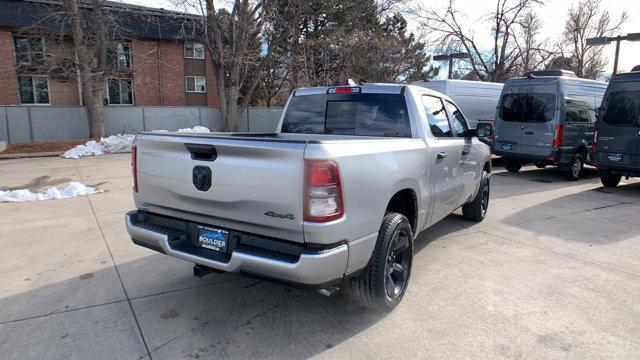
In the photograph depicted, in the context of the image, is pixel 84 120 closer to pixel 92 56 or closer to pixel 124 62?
pixel 92 56

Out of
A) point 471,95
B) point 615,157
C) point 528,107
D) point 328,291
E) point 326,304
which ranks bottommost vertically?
point 326,304

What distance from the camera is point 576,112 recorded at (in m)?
10.8

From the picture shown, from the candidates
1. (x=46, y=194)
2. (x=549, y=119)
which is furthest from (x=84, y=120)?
(x=549, y=119)

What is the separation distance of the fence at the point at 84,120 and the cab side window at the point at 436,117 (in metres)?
20.8

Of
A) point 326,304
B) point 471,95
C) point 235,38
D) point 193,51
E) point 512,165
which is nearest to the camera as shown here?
point 326,304

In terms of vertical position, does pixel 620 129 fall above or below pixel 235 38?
below

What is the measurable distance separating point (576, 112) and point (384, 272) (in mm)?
9991

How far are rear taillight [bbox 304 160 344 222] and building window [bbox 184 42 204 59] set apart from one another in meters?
30.1

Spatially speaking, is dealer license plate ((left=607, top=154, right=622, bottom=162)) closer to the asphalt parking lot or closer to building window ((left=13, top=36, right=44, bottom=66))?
the asphalt parking lot

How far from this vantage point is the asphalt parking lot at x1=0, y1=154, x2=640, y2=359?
120 inches

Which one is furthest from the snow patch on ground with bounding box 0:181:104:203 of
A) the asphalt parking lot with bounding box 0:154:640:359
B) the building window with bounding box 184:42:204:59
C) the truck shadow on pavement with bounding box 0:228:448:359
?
the building window with bounding box 184:42:204:59

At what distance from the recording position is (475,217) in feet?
21.2

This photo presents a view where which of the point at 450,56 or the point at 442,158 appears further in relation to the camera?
the point at 450,56

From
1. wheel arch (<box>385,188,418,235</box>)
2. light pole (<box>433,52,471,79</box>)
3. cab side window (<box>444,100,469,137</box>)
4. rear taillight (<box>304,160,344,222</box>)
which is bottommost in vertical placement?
wheel arch (<box>385,188,418,235</box>)
